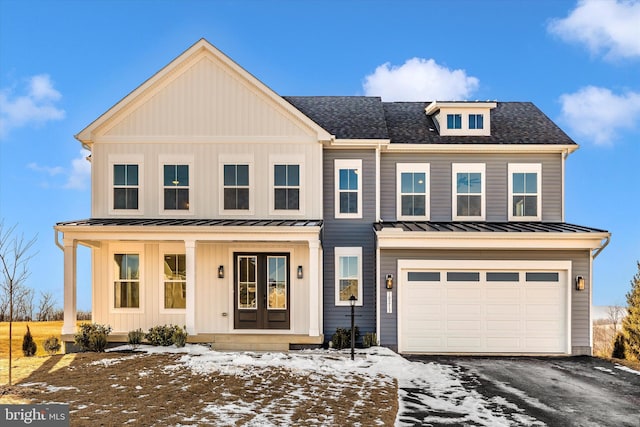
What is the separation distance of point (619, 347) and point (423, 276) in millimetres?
6224

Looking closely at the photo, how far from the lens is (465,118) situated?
1714 centimetres

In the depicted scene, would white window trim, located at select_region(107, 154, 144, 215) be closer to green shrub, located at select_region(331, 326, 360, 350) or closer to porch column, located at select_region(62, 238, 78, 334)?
porch column, located at select_region(62, 238, 78, 334)

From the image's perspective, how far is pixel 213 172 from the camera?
15.4 metres

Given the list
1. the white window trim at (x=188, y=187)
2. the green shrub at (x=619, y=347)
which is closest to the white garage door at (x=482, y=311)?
the green shrub at (x=619, y=347)

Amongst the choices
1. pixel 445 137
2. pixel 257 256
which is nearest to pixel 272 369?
pixel 257 256

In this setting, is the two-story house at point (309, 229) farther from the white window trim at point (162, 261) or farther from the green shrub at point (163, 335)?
the green shrub at point (163, 335)

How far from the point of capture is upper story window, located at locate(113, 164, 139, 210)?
15.5m

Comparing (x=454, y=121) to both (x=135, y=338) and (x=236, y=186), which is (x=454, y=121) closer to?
(x=236, y=186)

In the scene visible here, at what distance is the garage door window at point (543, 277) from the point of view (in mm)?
14703

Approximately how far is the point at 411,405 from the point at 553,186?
10164 mm

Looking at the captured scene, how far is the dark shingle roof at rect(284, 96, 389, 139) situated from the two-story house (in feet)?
0.57

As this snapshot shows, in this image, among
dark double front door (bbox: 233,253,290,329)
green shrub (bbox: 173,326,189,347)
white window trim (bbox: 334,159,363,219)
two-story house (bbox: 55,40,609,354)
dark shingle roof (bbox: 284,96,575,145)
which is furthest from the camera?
dark shingle roof (bbox: 284,96,575,145)

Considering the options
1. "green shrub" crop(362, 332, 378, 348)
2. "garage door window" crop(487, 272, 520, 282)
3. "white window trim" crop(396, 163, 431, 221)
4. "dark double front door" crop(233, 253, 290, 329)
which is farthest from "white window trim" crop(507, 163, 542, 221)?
"dark double front door" crop(233, 253, 290, 329)

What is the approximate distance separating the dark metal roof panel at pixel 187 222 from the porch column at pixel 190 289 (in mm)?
641
